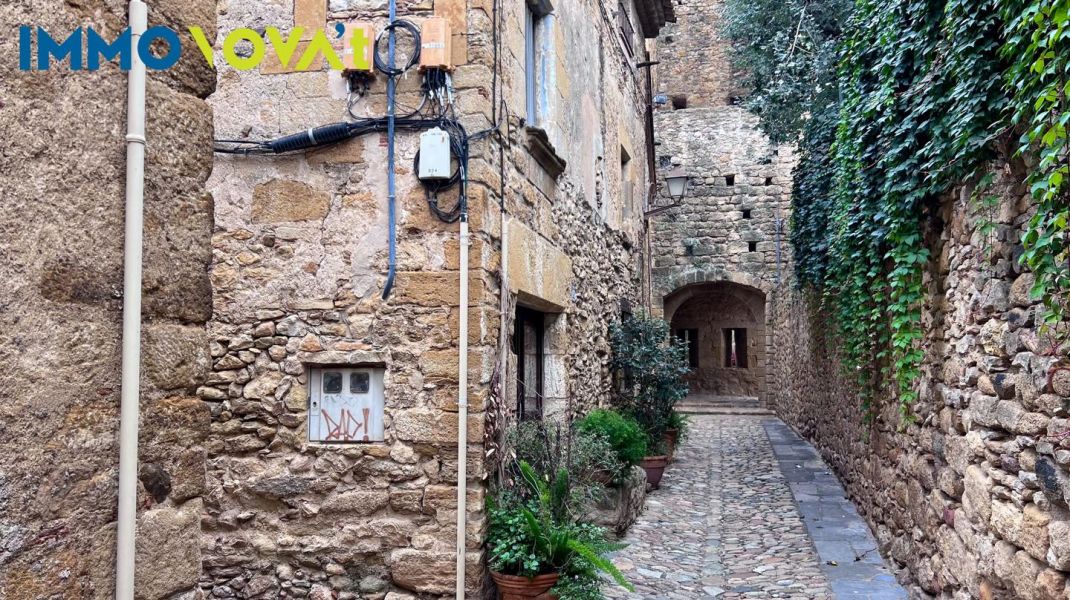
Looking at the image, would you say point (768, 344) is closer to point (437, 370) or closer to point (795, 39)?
point (795, 39)

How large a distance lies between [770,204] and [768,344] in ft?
9.37

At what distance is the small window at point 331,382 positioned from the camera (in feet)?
14.3

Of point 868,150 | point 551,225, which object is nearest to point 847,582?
point 868,150

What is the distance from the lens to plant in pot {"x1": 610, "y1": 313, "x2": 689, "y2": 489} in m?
8.57

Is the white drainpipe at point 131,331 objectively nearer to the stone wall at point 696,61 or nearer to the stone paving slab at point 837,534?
the stone paving slab at point 837,534

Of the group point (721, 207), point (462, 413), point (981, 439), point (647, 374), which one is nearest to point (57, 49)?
point (462, 413)

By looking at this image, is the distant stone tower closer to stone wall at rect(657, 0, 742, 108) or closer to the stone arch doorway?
stone wall at rect(657, 0, 742, 108)

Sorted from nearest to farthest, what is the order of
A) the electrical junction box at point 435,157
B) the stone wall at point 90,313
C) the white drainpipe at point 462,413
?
the stone wall at point 90,313 < the white drainpipe at point 462,413 < the electrical junction box at point 435,157

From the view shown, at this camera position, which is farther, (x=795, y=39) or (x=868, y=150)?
(x=795, y=39)

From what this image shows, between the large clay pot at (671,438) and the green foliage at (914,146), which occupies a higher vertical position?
the green foliage at (914,146)

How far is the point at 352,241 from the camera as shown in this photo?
171 inches

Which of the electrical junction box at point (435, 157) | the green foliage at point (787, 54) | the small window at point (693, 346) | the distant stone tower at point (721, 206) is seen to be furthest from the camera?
the small window at point (693, 346)

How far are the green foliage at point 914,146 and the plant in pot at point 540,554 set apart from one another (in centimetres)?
198

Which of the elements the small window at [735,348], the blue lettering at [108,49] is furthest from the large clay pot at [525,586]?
the small window at [735,348]
